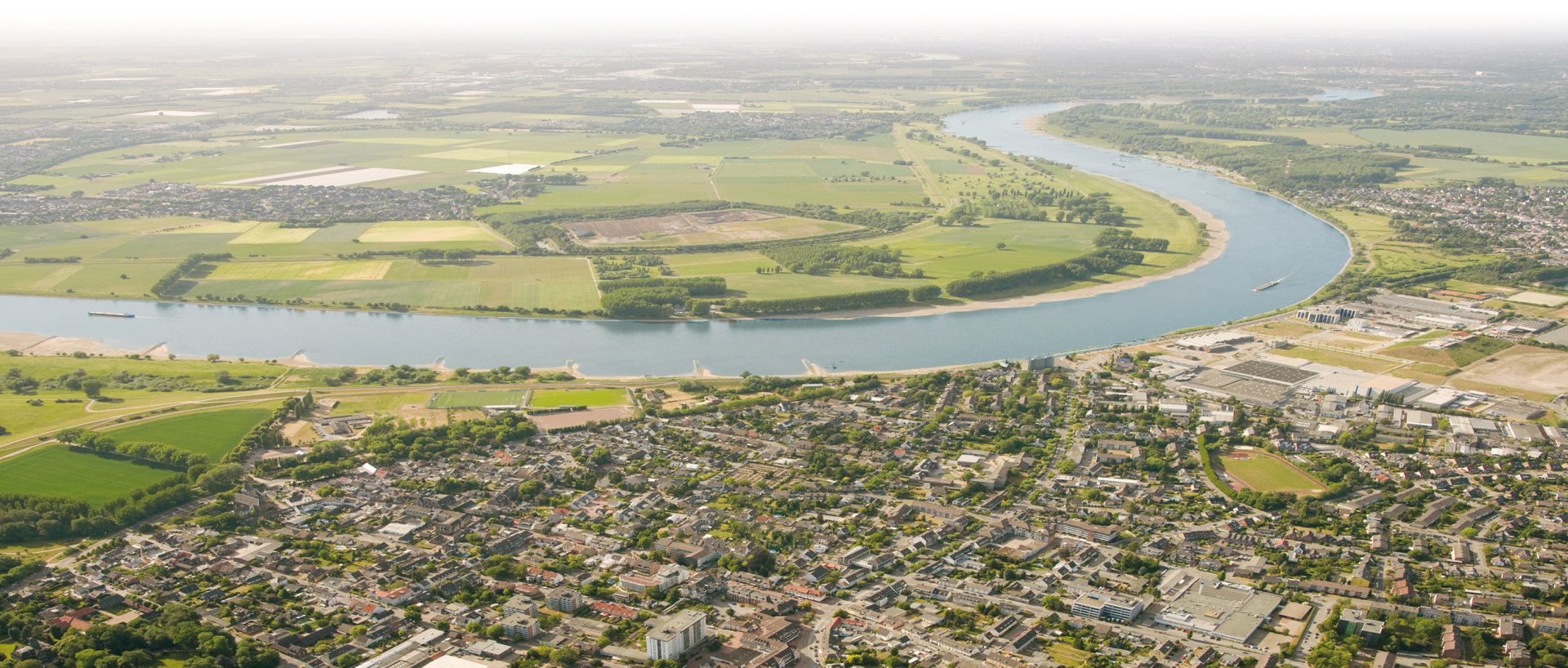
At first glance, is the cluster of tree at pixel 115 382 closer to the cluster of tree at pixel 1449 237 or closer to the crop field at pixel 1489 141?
the cluster of tree at pixel 1449 237

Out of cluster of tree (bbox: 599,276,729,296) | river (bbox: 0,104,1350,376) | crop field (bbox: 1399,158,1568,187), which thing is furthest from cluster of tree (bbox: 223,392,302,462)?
crop field (bbox: 1399,158,1568,187)

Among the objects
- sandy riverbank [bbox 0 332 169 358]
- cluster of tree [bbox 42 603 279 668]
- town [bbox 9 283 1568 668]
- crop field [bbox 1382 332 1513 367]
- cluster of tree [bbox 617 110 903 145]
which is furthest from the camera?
cluster of tree [bbox 617 110 903 145]

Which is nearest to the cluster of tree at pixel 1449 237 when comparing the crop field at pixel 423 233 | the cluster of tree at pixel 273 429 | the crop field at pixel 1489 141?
the crop field at pixel 1489 141

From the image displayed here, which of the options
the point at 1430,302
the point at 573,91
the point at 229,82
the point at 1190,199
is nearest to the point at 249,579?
the point at 1430,302

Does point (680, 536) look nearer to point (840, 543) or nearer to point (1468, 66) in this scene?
point (840, 543)

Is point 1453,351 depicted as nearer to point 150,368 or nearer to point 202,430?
point 202,430

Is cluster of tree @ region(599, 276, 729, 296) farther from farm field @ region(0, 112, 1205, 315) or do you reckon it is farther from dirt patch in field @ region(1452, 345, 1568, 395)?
dirt patch in field @ region(1452, 345, 1568, 395)

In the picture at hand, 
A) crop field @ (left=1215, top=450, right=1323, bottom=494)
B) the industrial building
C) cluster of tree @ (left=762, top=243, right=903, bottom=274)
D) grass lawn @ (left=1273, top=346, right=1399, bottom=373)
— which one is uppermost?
cluster of tree @ (left=762, top=243, right=903, bottom=274)
